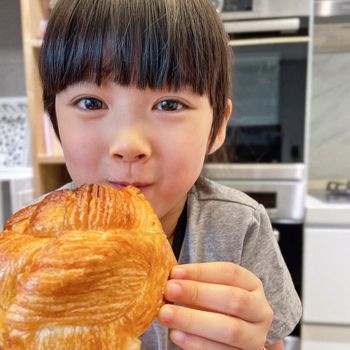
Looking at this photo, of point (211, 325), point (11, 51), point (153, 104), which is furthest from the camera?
point (11, 51)

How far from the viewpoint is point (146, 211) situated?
16.3 inches

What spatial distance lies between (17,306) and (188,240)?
509 millimetres

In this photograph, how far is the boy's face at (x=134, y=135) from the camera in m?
0.54

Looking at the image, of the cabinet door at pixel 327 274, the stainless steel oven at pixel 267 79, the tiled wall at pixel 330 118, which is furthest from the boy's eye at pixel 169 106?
the tiled wall at pixel 330 118

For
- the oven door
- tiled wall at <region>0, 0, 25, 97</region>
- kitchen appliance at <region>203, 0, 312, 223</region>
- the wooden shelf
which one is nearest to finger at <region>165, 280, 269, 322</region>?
kitchen appliance at <region>203, 0, 312, 223</region>

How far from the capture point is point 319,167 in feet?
6.37

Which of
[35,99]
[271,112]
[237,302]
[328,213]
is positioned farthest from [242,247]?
[35,99]

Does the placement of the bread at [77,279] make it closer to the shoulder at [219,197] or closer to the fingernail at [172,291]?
the fingernail at [172,291]

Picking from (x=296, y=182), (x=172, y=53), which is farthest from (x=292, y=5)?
(x=172, y=53)

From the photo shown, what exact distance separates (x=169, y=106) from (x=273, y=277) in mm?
477

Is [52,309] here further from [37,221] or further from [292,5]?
[292,5]

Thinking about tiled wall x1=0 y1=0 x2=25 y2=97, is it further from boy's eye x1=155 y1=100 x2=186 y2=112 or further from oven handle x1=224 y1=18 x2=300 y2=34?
boy's eye x1=155 y1=100 x2=186 y2=112

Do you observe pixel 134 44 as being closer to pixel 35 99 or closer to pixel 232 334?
pixel 232 334

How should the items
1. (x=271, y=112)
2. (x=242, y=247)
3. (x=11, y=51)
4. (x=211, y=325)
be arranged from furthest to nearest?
(x=11, y=51) < (x=271, y=112) < (x=242, y=247) < (x=211, y=325)
